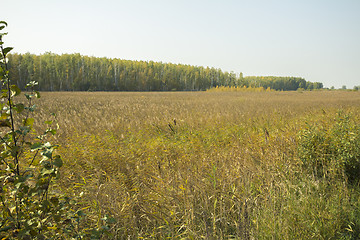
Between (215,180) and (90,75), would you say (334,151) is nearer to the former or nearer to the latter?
(215,180)

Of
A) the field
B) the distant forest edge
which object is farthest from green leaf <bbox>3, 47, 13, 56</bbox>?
the distant forest edge

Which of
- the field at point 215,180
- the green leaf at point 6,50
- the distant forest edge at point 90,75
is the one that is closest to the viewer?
the green leaf at point 6,50

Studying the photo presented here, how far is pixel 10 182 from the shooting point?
1.65 m

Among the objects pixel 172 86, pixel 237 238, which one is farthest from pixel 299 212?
pixel 172 86

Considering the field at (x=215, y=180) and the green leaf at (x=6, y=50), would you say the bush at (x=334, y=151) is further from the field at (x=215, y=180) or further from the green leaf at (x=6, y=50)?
the green leaf at (x=6, y=50)

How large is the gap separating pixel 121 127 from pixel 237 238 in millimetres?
4324

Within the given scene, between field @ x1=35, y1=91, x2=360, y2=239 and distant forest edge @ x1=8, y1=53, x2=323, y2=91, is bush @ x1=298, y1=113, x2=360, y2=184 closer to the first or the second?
field @ x1=35, y1=91, x2=360, y2=239

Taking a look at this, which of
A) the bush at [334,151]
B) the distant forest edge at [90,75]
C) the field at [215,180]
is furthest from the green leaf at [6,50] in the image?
the distant forest edge at [90,75]

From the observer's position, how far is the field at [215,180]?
2.71 metres

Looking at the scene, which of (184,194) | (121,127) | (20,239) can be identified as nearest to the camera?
(20,239)

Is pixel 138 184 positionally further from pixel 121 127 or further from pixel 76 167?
pixel 121 127

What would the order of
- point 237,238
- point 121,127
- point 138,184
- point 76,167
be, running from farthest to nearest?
point 121,127, point 76,167, point 138,184, point 237,238

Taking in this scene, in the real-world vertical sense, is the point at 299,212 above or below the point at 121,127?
below

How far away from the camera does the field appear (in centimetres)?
271
